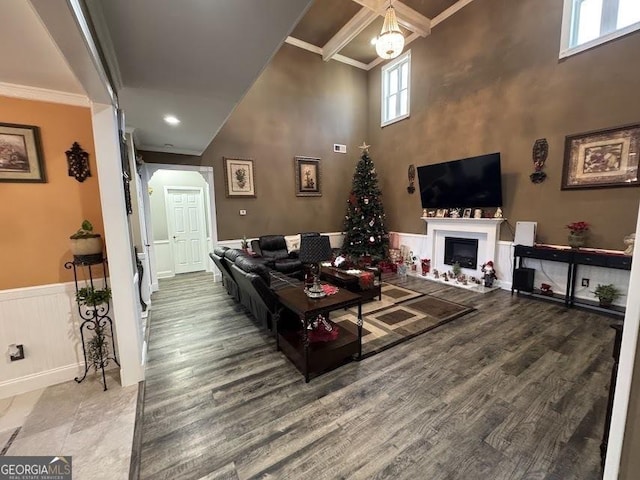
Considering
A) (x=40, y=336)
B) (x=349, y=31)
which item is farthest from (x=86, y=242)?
(x=349, y=31)

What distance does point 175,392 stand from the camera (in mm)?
2230

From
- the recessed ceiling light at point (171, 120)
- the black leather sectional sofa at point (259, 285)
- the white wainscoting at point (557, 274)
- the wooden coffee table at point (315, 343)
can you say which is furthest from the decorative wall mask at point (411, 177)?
the recessed ceiling light at point (171, 120)

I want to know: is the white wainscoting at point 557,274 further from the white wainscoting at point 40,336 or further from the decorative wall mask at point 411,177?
the white wainscoting at point 40,336

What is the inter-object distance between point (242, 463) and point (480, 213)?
5.14 meters

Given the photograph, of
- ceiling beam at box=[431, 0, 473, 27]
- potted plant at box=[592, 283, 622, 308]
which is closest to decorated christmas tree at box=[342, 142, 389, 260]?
ceiling beam at box=[431, 0, 473, 27]

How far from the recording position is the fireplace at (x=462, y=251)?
517 cm

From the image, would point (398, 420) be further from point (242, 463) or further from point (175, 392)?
point (175, 392)

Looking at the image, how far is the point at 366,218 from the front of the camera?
6.50m

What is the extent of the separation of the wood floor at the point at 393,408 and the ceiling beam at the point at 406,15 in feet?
18.5

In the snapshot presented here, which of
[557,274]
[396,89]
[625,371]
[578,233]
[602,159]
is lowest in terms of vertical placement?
[557,274]

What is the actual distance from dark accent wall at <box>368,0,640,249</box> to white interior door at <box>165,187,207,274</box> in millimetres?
5450

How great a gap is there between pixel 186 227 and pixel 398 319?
Result: 5615 millimetres

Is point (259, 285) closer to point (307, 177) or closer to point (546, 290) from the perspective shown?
point (546, 290)

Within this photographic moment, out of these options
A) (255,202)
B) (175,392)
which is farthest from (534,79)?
(175,392)
